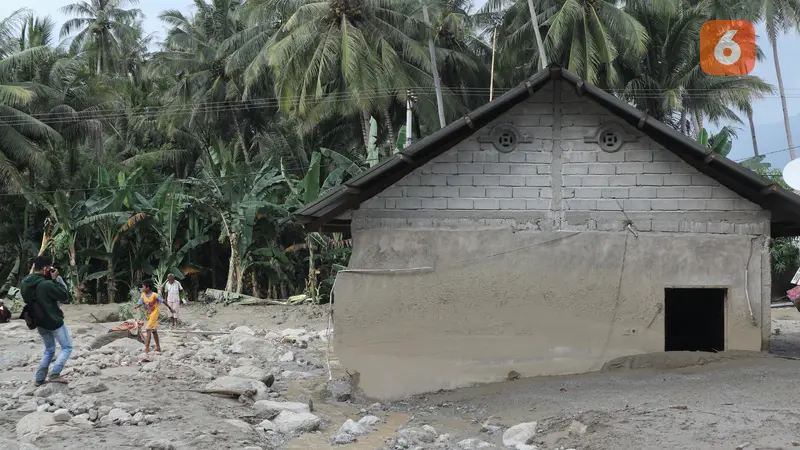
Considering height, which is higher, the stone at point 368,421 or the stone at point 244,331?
the stone at point 368,421

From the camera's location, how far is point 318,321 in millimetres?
22172

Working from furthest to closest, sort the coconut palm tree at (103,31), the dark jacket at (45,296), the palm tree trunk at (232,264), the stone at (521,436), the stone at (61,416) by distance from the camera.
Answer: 1. the coconut palm tree at (103,31)
2. the palm tree trunk at (232,264)
3. the dark jacket at (45,296)
4. the stone at (521,436)
5. the stone at (61,416)

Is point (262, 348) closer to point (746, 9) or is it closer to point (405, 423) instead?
point (405, 423)

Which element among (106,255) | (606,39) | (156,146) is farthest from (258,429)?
(156,146)

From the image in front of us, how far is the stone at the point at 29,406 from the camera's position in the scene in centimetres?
848

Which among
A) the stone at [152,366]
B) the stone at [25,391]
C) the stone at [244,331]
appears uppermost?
the stone at [25,391]

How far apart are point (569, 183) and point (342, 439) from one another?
446 centimetres

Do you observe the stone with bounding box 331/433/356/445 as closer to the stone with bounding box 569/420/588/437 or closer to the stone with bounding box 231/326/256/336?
the stone with bounding box 569/420/588/437

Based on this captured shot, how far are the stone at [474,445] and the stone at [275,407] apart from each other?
86.7 inches

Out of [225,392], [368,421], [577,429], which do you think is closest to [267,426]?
[368,421]

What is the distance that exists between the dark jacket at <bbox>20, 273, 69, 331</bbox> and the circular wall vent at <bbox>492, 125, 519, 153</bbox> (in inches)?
224

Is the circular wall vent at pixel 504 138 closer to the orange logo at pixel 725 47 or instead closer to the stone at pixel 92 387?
the stone at pixel 92 387

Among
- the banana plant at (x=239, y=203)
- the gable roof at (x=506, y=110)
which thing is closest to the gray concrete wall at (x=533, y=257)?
the gable roof at (x=506, y=110)

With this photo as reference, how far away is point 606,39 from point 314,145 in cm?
1260
